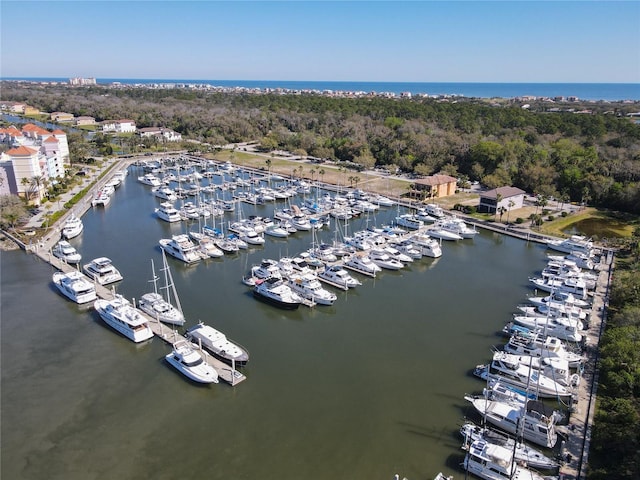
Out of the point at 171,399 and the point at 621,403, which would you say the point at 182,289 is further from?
the point at 621,403

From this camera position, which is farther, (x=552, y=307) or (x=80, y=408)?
(x=552, y=307)

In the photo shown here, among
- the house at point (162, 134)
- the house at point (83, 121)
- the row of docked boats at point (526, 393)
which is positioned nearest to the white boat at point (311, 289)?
the row of docked boats at point (526, 393)

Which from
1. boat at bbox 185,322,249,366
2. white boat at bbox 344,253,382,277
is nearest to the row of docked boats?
white boat at bbox 344,253,382,277

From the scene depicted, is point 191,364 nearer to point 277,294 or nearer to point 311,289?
point 277,294

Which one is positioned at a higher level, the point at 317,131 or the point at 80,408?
the point at 317,131

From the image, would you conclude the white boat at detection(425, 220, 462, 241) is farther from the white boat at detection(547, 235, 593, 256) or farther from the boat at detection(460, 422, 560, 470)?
the boat at detection(460, 422, 560, 470)

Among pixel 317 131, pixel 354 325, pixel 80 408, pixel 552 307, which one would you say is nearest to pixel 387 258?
pixel 354 325

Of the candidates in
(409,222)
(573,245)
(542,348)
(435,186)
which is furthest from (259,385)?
(435,186)

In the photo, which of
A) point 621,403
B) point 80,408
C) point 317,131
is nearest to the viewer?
point 621,403
